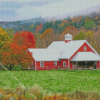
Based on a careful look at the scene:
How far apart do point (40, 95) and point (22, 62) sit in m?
29.3

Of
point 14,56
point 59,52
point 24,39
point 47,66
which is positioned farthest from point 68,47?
point 24,39

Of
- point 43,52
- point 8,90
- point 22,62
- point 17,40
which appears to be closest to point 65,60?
point 43,52

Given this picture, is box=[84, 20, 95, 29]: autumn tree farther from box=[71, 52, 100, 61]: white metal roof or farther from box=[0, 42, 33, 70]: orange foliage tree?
box=[0, 42, 33, 70]: orange foliage tree

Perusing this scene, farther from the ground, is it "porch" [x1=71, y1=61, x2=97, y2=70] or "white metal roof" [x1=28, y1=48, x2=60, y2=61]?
"white metal roof" [x1=28, y1=48, x2=60, y2=61]

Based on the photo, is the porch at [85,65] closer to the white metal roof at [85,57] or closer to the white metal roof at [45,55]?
the white metal roof at [85,57]

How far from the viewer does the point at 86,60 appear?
4472 cm

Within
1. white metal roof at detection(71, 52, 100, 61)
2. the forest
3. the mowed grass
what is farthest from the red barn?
the mowed grass

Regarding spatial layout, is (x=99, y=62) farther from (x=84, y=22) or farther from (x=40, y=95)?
(x=84, y=22)

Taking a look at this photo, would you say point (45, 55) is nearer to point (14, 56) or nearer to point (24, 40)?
point (14, 56)

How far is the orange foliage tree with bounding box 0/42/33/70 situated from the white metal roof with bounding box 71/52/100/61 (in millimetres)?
8287

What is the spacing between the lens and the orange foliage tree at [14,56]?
4106 cm

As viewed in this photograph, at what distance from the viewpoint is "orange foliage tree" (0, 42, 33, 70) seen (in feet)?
135

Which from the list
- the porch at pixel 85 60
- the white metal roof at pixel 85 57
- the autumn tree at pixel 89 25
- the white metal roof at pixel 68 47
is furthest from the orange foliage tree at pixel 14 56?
the autumn tree at pixel 89 25

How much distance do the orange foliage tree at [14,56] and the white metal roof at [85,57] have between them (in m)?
8.29
